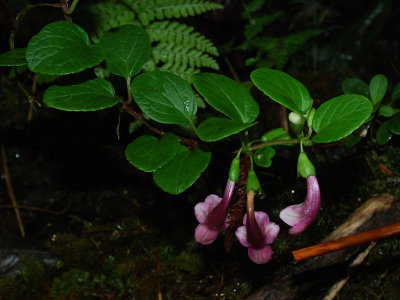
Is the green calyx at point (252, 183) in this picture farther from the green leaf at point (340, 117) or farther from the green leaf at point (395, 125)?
the green leaf at point (395, 125)

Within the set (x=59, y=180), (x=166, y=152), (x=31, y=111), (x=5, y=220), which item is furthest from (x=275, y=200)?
(x=31, y=111)

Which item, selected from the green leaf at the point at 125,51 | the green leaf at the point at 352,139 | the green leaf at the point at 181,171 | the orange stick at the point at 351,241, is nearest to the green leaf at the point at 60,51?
the green leaf at the point at 125,51

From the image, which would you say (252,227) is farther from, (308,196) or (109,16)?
(109,16)

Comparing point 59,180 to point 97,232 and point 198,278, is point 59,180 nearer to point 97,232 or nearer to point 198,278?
point 97,232

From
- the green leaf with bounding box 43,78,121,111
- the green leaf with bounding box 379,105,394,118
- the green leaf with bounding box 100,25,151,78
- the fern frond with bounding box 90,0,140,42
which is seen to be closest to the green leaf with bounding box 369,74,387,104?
the green leaf with bounding box 379,105,394,118

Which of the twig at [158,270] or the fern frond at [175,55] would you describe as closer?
the twig at [158,270]

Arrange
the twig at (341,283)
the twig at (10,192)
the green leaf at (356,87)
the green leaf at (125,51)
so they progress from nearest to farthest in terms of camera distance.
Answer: the green leaf at (125,51), the twig at (341,283), the green leaf at (356,87), the twig at (10,192)

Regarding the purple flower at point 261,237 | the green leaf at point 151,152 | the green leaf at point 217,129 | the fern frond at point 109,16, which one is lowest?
the purple flower at point 261,237
